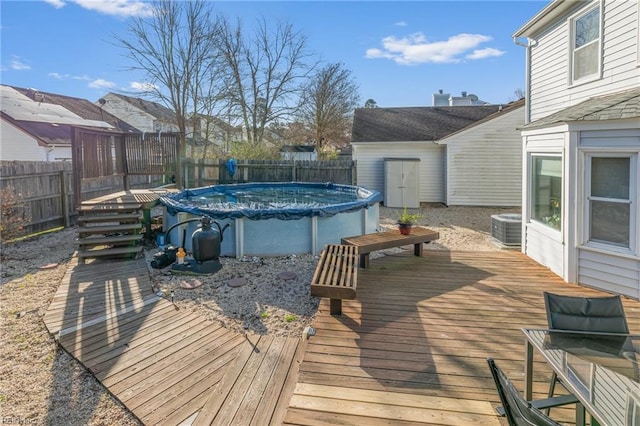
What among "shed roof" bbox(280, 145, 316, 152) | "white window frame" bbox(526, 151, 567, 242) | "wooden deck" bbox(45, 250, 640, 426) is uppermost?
"shed roof" bbox(280, 145, 316, 152)

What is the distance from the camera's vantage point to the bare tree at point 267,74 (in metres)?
19.5

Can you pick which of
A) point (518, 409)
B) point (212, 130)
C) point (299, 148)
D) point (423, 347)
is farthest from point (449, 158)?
point (299, 148)

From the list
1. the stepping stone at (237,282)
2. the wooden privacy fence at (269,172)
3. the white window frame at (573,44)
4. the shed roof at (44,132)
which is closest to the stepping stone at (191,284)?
the stepping stone at (237,282)

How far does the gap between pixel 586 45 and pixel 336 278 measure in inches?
222

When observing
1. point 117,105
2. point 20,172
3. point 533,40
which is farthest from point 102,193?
point 117,105

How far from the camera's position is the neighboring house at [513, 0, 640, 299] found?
452cm

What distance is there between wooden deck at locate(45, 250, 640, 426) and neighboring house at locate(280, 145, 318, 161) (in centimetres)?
1941

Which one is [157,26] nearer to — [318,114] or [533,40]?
[318,114]

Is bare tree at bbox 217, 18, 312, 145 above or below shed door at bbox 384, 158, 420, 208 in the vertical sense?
above

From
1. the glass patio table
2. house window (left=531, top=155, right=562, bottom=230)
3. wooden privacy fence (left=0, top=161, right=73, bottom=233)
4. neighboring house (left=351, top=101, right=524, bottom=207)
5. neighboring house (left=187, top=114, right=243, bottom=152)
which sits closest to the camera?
the glass patio table

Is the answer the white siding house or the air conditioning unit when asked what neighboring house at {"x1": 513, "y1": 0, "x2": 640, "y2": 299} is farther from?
the white siding house

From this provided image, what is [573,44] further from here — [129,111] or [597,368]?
[129,111]

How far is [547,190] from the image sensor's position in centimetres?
600

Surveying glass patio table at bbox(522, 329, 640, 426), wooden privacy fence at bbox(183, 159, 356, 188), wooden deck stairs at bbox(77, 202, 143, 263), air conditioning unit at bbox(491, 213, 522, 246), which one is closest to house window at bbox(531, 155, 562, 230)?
air conditioning unit at bbox(491, 213, 522, 246)
